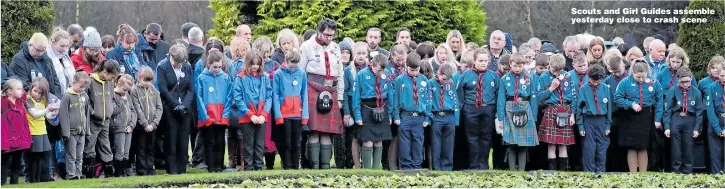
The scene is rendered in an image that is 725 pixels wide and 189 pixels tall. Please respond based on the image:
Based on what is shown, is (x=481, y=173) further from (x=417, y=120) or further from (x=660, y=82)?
(x=660, y=82)

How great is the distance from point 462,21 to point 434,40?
0.74m

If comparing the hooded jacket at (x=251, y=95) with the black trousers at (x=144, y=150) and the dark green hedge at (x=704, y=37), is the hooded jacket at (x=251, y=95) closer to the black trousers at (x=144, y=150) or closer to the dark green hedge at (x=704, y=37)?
the black trousers at (x=144, y=150)

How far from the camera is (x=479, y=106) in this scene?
1577 cm

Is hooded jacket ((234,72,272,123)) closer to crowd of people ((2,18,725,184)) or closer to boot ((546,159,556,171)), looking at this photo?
crowd of people ((2,18,725,184))

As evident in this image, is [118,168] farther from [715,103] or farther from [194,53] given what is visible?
[715,103]

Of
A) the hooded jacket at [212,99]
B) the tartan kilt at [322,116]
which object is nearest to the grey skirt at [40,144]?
the hooded jacket at [212,99]

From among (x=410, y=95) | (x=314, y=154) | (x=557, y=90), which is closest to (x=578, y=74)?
(x=557, y=90)

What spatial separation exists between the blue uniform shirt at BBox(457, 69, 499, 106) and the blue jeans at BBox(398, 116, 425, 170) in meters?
0.72

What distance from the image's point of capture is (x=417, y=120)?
50.5 ft

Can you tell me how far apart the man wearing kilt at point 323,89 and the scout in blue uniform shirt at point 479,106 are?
4.98 ft

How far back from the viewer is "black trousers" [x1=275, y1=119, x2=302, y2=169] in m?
15.1

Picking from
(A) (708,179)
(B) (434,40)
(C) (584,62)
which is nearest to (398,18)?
(B) (434,40)

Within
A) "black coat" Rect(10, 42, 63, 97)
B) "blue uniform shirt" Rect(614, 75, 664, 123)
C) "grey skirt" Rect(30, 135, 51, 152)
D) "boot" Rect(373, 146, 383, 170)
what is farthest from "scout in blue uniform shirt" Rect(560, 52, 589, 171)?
"grey skirt" Rect(30, 135, 51, 152)

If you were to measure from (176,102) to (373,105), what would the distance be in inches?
90.2
